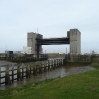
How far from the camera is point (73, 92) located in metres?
9.02

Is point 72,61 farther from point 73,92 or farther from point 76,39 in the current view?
point 73,92

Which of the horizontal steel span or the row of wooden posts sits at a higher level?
the horizontal steel span

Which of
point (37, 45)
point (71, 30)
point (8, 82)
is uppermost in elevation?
point (71, 30)

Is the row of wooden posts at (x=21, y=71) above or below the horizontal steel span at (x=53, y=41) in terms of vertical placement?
below

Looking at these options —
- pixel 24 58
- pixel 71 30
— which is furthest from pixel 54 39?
pixel 24 58

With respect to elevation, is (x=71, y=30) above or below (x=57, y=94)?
above

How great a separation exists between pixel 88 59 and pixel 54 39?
15771mm

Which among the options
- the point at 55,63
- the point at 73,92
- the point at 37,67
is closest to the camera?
the point at 73,92

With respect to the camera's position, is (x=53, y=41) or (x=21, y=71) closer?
(x=21, y=71)

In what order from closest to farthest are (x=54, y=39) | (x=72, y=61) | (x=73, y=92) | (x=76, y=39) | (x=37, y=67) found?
(x=73, y=92), (x=37, y=67), (x=72, y=61), (x=76, y=39), (x=54, y=39)

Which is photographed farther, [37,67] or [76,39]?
[76,39]

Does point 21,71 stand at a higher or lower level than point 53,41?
lower

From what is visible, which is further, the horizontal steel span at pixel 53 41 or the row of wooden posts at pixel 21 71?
the horizontal steel span at pixel 53 41

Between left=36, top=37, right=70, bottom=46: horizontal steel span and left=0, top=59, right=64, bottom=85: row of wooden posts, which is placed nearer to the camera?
left=0, top=59, right=64, bottom=85: row of wooden posts
